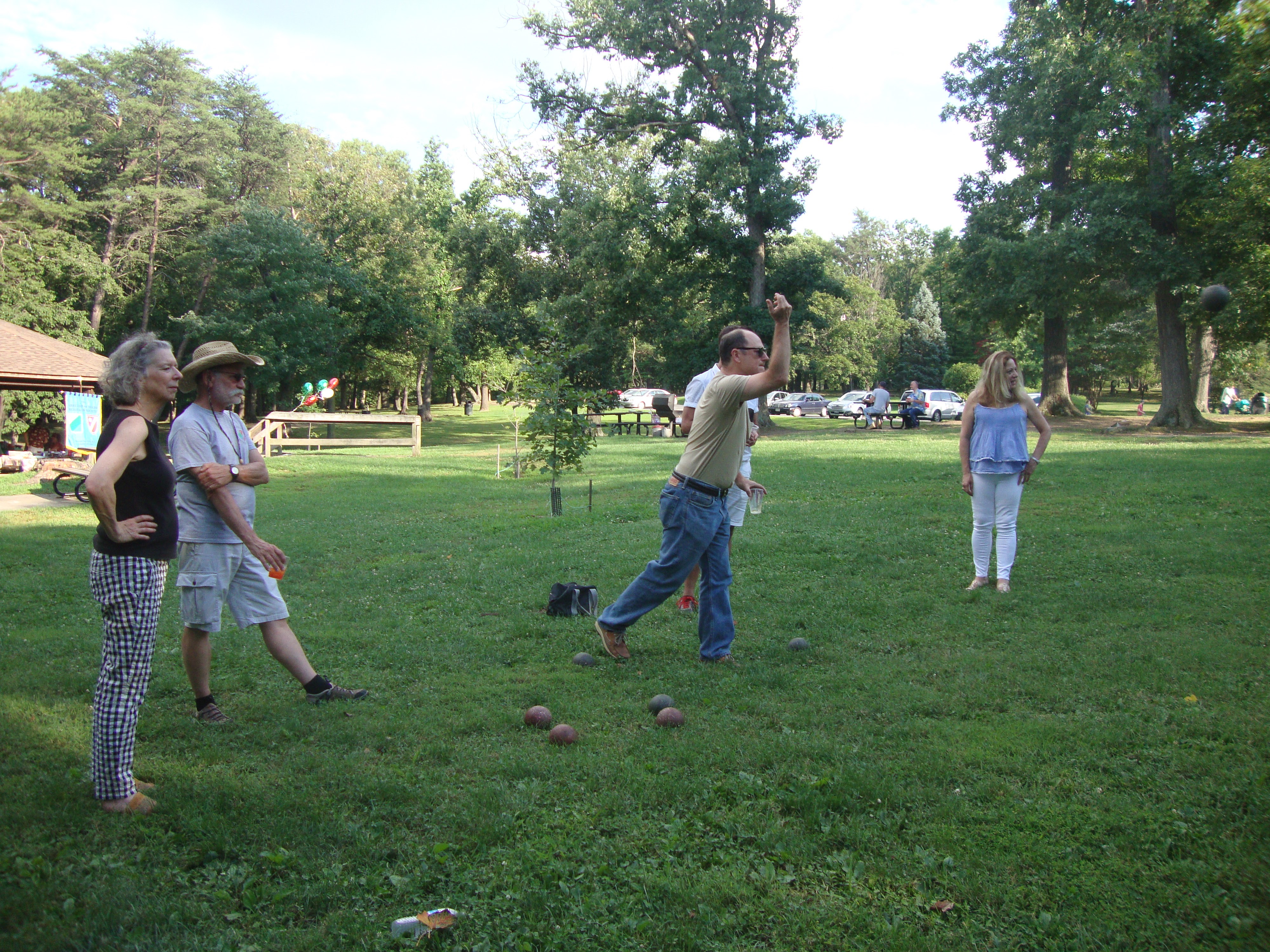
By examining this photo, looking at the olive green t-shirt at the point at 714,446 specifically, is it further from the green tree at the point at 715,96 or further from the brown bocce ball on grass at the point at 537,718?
the green tree at the point at 715,96

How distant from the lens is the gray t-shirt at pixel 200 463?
14.4 ft

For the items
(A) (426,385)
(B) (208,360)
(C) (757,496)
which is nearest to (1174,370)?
(C) (757,496)

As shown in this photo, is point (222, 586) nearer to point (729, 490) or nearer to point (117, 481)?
point (117, 481)

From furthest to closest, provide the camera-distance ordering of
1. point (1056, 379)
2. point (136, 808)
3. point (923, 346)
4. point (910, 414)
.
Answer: point (923, 346), point (1056, 379), point (910, 414), point (136, 808)

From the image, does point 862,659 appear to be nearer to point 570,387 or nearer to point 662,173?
point 570,387

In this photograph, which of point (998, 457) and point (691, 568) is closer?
point (691, 568)

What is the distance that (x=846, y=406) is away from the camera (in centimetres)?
4728

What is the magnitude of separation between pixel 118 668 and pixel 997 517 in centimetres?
667

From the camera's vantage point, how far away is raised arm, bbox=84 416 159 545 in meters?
3.50

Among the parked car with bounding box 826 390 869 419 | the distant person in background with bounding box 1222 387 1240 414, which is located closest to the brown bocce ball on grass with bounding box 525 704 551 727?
the parked car with bounding box 826 390 869 419

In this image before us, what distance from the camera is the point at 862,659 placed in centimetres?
572

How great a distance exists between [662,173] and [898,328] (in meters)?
39.6

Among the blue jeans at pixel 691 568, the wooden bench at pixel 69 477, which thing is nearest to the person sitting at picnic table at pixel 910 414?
the wooden bench at pixel 69 477

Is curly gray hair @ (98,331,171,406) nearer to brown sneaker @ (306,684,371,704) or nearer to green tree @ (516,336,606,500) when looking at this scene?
brown sneaker @ (306,684,371,704)
